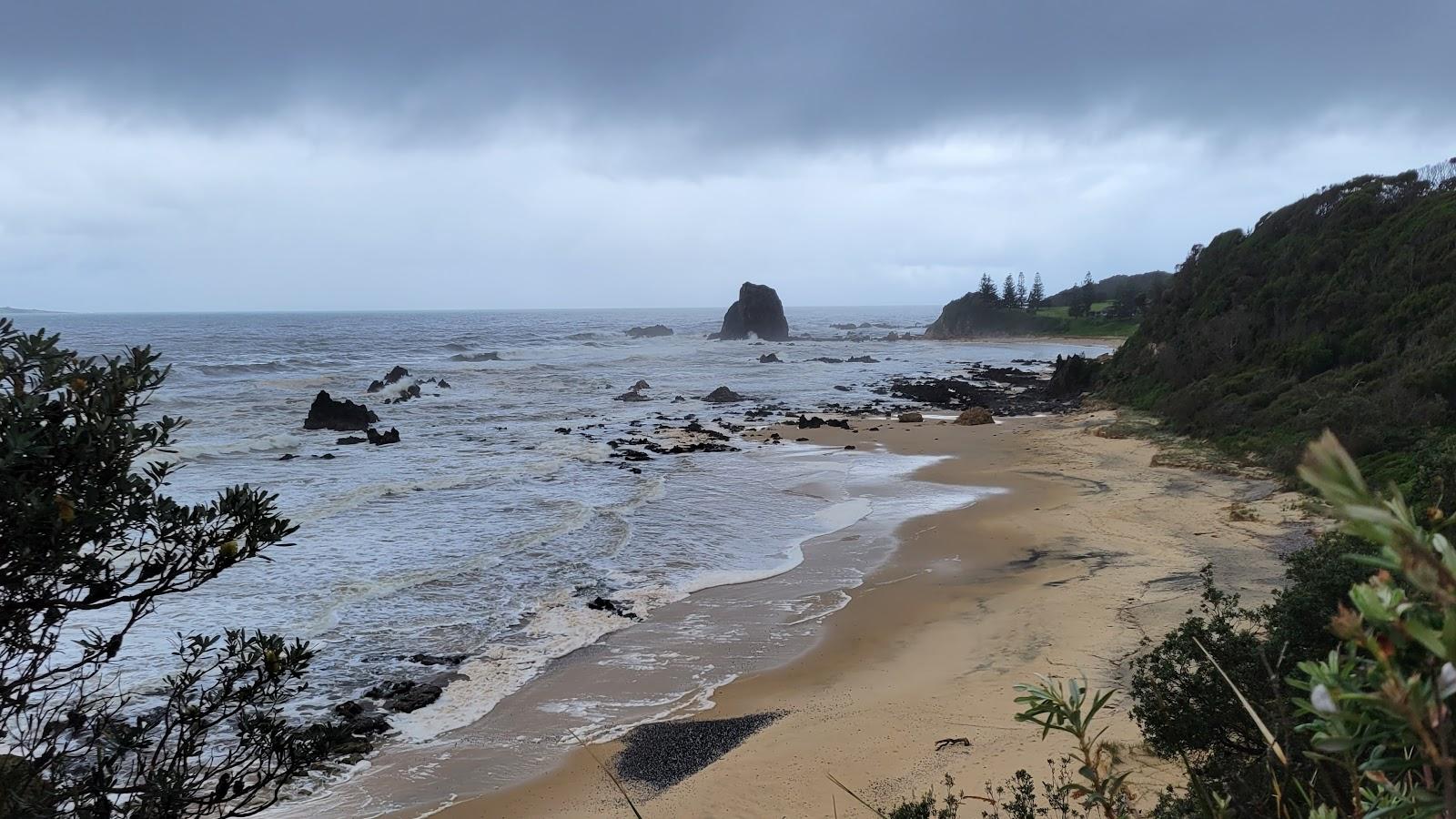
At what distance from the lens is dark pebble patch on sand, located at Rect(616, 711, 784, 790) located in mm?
7176

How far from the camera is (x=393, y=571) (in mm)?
12984

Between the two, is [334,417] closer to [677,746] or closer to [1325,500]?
[677,746]

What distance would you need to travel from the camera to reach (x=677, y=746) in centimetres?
766

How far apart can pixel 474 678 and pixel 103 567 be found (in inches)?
262

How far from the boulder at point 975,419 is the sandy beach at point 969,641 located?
10359 mm

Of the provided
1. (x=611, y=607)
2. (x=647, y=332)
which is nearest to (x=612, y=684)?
(x=611, y=607)

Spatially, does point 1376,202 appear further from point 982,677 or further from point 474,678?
point 474,678

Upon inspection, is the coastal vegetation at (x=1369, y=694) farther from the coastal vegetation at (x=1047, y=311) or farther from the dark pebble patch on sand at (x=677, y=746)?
the coastal vegetation at (x=1047, y=311)

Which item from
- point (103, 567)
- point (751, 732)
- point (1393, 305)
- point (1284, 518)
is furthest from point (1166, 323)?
point (103, 567)

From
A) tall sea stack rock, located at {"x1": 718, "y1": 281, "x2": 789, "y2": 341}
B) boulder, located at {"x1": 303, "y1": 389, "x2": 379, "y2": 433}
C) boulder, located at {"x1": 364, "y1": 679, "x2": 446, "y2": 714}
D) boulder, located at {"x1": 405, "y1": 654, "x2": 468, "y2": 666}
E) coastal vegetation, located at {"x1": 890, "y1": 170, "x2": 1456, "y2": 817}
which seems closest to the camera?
coastal vegetation, located at {"x1": 890, "y1": 170, "x2": 1456, "y2": 817}

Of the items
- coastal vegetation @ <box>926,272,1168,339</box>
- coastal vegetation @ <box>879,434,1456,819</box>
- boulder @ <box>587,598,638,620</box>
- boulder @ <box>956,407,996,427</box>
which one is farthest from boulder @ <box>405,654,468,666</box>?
coastal vegetation @ <box>926,272,1168,339</box>

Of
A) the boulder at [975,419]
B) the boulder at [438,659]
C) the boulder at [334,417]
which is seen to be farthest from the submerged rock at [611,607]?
the boulder at [334,417]

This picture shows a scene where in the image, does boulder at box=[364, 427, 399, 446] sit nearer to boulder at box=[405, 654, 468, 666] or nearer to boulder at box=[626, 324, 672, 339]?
boulder at box=[405, 654, 468, 666]

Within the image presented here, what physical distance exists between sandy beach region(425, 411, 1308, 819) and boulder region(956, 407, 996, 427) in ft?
34.0
